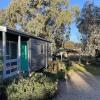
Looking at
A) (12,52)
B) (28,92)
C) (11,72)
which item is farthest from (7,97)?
(12,52)

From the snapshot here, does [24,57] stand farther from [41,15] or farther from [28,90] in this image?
[41,15]

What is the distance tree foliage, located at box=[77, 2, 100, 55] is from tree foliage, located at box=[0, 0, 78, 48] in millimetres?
2963

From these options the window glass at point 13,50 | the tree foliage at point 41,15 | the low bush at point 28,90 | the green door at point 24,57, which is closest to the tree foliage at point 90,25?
the tree foliage at point 41,15

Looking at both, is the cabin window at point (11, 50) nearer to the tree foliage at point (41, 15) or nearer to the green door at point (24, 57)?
the green door at point (24, 57)

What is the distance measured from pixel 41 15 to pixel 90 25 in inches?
359

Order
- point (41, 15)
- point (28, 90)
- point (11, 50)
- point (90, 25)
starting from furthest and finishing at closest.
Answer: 1. point (90, 25)
2. point (41, 15)
3. point (11, 50)
4. point (28, 90)

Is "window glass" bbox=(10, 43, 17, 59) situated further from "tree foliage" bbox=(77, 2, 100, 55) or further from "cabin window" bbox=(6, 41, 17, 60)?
"tree foliage" bbox=(77, 2, 100, 55)

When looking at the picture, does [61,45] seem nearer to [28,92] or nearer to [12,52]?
[12,52]

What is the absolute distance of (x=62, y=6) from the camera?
44812 mm

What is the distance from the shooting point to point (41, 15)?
140 ft

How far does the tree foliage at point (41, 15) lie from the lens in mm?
42688

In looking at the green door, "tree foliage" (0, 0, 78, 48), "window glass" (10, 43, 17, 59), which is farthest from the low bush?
"tree foliage" (0, 0, 78, 48)

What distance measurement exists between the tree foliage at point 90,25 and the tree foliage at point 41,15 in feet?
9.72

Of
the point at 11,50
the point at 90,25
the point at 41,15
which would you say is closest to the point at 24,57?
the point at 11,50
